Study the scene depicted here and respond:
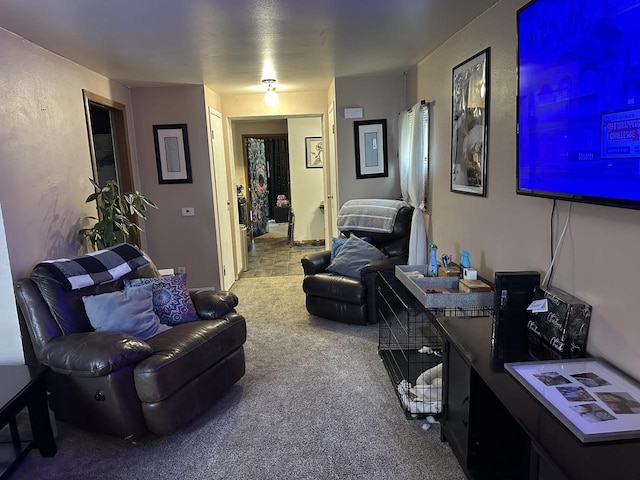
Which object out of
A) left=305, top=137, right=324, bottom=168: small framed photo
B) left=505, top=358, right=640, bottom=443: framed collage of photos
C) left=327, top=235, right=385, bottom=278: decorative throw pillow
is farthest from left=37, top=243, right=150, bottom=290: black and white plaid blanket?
left=305, top=137, right=324, bottom=168: small framed photo

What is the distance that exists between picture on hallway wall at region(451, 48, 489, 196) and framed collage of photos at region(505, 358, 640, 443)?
1.30m

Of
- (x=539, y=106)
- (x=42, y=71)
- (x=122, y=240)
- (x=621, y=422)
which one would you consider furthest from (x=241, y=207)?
(x=621, y=422)

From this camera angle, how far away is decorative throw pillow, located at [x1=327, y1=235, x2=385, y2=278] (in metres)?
3.87

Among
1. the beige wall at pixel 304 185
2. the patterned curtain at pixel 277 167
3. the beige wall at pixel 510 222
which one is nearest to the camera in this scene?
the beige wall at pixel 510 222

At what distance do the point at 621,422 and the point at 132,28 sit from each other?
3.01 m

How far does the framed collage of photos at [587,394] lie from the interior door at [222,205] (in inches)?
149

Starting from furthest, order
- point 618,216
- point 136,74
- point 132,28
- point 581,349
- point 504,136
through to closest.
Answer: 1. point 136,74
2. point 132,28
3. point 504,136
4. point 581,349
5. point 618,216

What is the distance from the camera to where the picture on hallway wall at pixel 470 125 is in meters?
2.56

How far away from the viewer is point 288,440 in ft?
7.29

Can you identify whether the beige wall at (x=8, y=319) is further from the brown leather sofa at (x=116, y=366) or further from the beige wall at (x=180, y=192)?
the beige wall at (x=180, y=192)

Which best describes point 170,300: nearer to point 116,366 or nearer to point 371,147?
point 116,366

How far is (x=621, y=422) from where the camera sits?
121 centimetres

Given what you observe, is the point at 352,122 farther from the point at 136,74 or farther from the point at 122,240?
the point at 122,240

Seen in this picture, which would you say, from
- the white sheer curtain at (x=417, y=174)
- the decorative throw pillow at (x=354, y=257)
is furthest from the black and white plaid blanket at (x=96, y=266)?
the white sheer curtain at (x=417, y=174)
